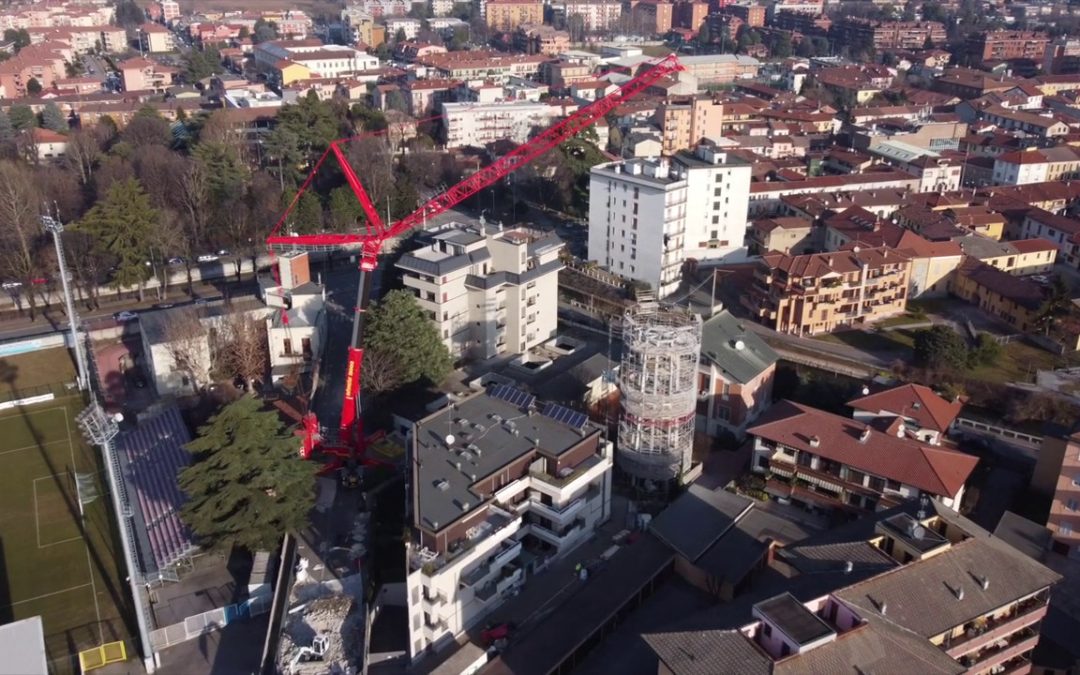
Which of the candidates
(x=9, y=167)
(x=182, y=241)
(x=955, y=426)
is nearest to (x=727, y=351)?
(x=955, y=426)

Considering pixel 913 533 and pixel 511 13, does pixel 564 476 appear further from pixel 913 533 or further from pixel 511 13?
pixel 511 13

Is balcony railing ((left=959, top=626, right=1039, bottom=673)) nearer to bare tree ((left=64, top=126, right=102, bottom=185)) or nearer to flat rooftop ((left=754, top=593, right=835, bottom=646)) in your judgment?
flat rooftop ((left=754, top=593, right=835, bottom=646))

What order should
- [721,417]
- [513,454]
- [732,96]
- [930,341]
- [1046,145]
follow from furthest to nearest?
[732,96] < [1046,145] < [930,341] < [721,417] < [513,454]

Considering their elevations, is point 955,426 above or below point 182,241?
below

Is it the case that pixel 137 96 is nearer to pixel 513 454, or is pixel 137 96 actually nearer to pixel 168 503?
pixel 168 503

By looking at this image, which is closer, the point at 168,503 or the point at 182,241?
the point at 168,503

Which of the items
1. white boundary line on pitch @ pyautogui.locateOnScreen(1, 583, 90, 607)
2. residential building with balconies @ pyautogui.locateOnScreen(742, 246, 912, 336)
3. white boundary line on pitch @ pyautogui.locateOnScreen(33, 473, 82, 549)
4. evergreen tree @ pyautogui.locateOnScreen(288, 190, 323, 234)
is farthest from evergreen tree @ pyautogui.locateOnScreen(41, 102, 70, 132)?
residential building with balconies @ pyautogui.locateOnScreen(742, 246, 912, 336)
